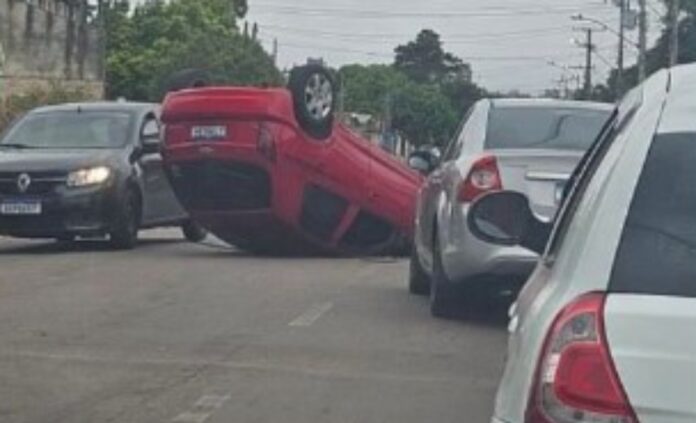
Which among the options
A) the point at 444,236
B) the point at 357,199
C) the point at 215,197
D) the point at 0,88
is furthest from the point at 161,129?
the point at 0,88

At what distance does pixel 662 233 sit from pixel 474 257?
7.07 m

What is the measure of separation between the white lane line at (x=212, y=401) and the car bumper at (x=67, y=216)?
8718mm

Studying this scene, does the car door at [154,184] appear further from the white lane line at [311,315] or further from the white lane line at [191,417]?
the white lane line at [191,417]

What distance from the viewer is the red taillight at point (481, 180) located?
10.7 meters

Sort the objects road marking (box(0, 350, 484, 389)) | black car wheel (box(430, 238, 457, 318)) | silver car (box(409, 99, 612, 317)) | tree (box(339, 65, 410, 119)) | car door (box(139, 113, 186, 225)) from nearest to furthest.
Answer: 1. road marking (box(0, 350, 484, 389))
2. silver car (box(409, 99, 612, 317))
3. black car wheel (box(430, 238, 457, 318))
4. car door (box(139, 113, 186, 225))
5. tree (box(339, 65, 410, 119))

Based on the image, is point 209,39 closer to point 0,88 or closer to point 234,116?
point 0,88

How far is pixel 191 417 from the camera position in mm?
8227

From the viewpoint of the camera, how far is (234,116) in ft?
53.4

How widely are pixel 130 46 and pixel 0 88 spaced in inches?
1434

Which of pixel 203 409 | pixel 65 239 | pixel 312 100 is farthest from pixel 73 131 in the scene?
pixel 203 409

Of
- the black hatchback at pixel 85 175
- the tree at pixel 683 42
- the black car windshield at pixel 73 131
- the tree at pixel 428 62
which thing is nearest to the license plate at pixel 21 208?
the black hatchback at pixel 85 175

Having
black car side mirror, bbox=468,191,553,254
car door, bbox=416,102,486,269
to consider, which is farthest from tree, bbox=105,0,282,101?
black car side mirror, bbox=468,191,553,254

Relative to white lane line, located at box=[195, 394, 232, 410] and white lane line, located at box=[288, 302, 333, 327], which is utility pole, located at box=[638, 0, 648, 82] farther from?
white lane line, located at box=[195, 394, 232, 410]

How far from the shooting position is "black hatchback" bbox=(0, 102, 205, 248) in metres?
17.2
